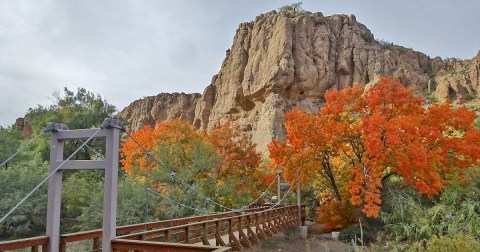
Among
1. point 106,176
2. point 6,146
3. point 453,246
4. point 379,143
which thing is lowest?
point 453,246

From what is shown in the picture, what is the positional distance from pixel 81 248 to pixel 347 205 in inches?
419

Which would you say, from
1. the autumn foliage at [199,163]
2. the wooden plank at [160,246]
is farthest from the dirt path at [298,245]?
the wooden plank at [160,246]

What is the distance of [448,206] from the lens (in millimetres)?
14156

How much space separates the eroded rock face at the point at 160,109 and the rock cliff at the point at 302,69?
8.72 metres

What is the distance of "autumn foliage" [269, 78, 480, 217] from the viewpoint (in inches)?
550

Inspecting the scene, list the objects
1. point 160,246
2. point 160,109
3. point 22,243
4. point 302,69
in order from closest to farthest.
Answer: point 160,246, point 22,243, point 302,69, point 160,109

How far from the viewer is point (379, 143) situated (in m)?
14.0

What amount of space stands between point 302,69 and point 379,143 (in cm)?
2668

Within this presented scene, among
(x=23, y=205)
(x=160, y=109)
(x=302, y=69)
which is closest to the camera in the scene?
(x=23, y=205)

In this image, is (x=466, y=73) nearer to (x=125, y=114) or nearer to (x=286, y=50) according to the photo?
(x=286, y=50)

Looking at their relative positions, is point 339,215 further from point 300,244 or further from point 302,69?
point 302,69

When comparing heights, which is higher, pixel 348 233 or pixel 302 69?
pixel 302 69

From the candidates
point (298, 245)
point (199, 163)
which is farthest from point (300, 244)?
point (199, 163)

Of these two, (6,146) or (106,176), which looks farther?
(6,146)
